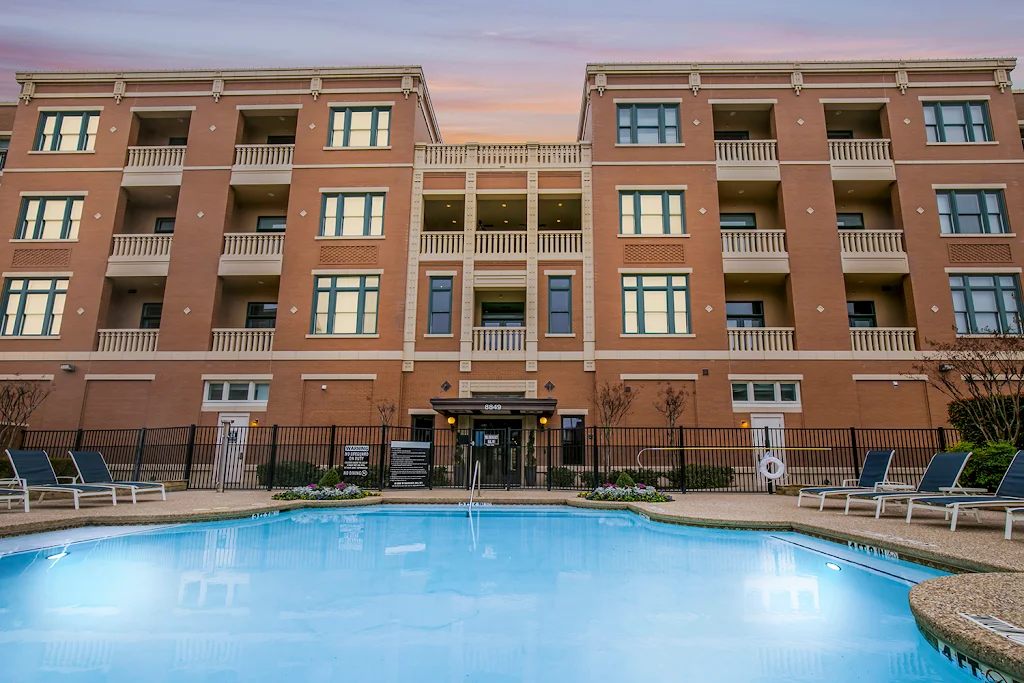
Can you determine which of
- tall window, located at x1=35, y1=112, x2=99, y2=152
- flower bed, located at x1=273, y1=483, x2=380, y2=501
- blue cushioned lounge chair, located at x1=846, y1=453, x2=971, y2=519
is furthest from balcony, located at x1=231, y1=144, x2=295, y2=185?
blue cushioned lounge chair, located at x1=846, y1=453, x2=971, y2=519

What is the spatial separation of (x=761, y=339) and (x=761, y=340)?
0.04 metres

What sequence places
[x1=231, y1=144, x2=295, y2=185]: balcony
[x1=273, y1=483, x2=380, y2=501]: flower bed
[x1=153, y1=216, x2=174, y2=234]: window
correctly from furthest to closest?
[x1=153, y1=216, x2=174, y2=234]: window, [x1=231, y1=144, x2=295, y2=185]: balcony, [x1=273, y1=483, x2=380, y2=501]: flower bed

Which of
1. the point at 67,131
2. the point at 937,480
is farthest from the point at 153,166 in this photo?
the point at 937,480

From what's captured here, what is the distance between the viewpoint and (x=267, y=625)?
17.3ft

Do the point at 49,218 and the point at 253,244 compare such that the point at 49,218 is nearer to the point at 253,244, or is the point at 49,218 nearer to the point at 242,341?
the point at 253,244

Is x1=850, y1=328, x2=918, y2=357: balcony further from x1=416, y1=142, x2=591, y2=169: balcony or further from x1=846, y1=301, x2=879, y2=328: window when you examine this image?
x1=416, y1=142, x2=591, y2=169: balcony

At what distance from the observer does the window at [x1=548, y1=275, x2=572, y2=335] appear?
22.3 m

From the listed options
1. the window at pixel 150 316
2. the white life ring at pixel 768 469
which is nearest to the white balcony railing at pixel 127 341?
the window at pixel 150 316

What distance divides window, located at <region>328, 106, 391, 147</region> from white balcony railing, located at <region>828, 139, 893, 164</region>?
59.5 feet

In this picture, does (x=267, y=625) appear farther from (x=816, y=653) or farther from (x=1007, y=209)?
(x=1007, y=209)

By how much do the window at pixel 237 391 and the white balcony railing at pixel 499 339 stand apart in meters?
8.21

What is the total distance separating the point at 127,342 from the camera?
2245 centimetres

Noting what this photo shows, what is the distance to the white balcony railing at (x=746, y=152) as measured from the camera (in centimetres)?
2330

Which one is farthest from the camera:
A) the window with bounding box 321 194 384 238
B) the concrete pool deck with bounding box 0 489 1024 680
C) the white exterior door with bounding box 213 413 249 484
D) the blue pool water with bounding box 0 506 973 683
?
the window with bounding box 321 194 384 238
